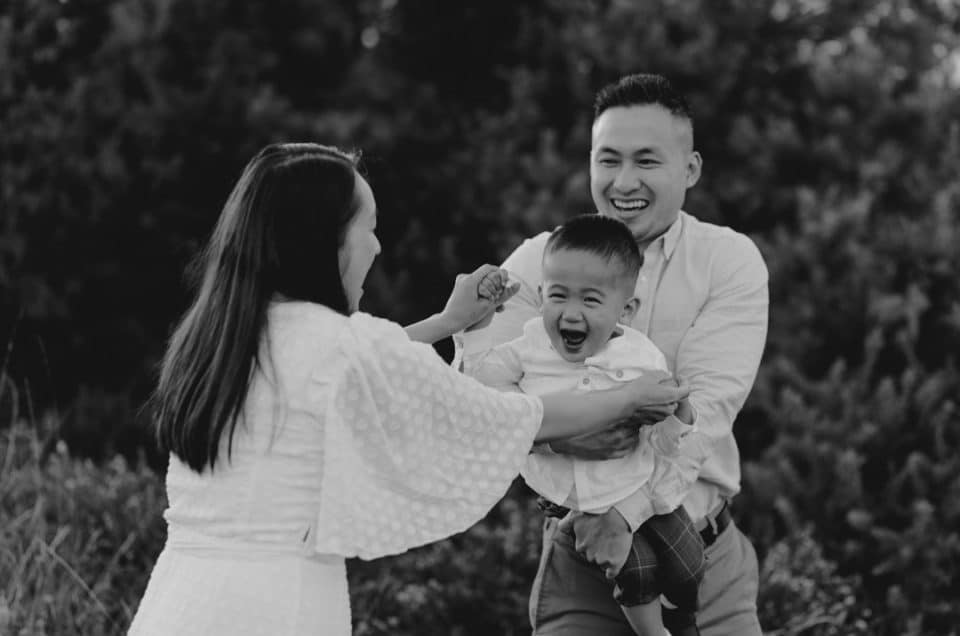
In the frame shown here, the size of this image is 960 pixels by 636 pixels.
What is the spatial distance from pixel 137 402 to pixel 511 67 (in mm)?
3047

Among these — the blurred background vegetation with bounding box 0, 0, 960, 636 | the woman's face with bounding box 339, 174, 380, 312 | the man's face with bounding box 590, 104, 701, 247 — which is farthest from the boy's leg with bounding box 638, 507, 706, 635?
the blurred background vegetation with bounding box 0, 0, 960, 636

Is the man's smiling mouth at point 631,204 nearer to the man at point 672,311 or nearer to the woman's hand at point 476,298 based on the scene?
the man at point 672,311

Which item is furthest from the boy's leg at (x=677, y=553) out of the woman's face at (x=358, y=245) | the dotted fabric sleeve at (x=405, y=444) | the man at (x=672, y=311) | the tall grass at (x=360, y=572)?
the tall grass at (x=360, y=572)

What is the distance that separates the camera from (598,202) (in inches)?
143

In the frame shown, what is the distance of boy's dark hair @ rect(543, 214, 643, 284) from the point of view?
3.17 m

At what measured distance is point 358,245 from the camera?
2928 mm

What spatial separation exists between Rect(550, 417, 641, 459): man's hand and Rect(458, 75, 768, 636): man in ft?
1.07

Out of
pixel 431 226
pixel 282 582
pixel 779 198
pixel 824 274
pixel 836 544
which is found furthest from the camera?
pixel 431 226

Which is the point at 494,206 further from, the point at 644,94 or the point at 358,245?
the point at 358,245

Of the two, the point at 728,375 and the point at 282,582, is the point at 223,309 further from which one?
the point at 728,375

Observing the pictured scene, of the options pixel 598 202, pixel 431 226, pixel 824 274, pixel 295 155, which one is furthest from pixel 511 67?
pixel 295 155

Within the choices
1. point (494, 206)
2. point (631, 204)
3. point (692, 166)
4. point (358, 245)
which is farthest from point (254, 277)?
point (494, 206)

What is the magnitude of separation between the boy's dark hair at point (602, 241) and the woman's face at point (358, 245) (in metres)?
0.48

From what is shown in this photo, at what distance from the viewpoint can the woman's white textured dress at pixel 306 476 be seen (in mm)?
2828
